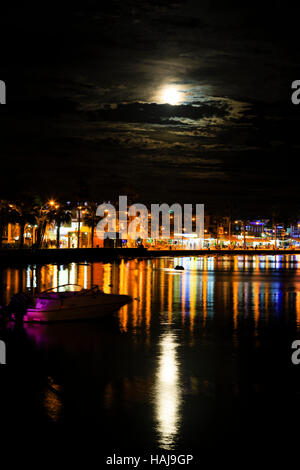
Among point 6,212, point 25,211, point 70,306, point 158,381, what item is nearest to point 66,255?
point 25,211

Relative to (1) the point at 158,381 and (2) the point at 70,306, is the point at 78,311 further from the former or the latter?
(1) the point at 158,381

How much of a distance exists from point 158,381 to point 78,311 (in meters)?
10.6

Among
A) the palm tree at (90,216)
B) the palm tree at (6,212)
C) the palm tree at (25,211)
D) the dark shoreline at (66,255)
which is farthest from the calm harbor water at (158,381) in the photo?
the palm tree at (90,216)

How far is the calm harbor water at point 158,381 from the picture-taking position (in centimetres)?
1293

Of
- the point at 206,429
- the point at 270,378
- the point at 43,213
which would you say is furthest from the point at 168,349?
the point at 43,213

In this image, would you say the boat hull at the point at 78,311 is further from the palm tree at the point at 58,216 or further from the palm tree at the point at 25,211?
the palm tree at the point at 58,216

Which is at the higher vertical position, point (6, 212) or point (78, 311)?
point (6, 212)

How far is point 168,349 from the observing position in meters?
22.7

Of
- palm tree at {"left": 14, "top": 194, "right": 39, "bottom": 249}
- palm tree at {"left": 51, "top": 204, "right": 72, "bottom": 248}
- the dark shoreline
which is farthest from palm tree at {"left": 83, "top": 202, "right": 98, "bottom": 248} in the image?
palm tree at {"left": 14, "top": 194, "right": 39, "bottom": 249}

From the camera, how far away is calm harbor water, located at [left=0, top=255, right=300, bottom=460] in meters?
12.9

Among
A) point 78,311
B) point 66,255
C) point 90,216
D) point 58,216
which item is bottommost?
point 78,311

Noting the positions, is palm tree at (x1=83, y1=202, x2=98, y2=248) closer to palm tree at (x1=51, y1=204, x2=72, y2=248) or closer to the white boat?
palm tree at (x1=51, y1=204, x2=72, y2=248)

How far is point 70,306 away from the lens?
26.9 meters
